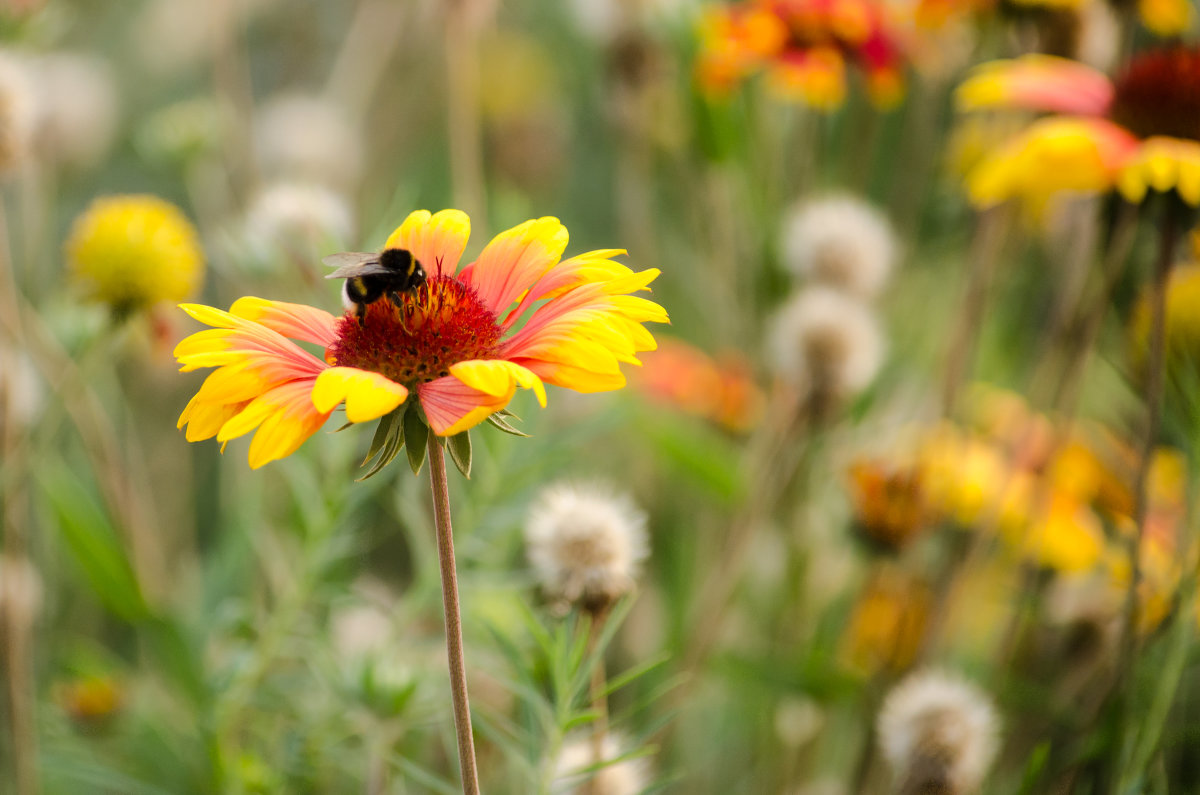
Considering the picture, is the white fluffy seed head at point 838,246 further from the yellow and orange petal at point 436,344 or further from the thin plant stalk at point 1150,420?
the yellow and orange petal at point 436,344

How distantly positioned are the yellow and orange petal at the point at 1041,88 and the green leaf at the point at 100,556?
23.7 inches

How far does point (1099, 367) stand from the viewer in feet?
3.29

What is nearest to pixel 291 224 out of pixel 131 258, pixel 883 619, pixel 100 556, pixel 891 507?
pixel 131 258

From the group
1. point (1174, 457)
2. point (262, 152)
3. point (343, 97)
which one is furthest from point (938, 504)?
point (262, 152)

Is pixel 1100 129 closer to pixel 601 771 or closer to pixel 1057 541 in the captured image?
pixel 1057 541

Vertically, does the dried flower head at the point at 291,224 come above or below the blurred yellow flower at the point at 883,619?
above

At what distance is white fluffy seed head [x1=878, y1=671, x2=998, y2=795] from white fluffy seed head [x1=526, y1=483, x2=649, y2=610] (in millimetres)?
184

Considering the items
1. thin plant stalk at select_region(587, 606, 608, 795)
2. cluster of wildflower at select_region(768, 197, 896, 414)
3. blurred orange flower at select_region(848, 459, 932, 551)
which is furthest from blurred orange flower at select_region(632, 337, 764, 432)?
thin plant stalk at select_region(587, 606, 608, 795)

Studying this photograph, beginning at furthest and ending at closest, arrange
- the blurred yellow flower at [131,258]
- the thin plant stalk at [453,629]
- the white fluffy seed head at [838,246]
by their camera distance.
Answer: the white fluffy seed head at [838,246]
the blurred yellow flower at [131,258]
the thin plant stalk at [453,629]

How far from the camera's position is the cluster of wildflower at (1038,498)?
66 centimetres

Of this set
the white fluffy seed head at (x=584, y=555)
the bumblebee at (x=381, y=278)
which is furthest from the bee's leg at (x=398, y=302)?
the white fluffy seed head at (x=584, y=555)

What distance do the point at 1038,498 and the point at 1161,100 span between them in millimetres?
258

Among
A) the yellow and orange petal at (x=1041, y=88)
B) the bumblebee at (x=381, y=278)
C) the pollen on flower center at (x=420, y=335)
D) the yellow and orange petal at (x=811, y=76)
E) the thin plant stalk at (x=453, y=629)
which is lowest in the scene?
the thin plant stalk at (x=453, y=629)

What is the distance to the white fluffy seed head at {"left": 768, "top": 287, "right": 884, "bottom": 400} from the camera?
Result: 0.70 meters
